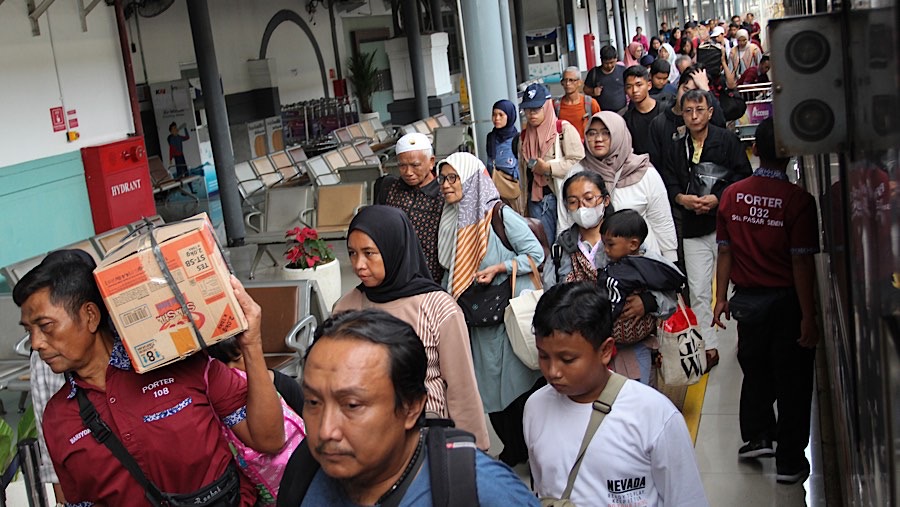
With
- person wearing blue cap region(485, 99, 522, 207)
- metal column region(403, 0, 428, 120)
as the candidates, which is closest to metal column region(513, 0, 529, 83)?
metal column region(403, 0, 428, 120)

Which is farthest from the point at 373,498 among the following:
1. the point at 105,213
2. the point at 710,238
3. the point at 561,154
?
the point at 105,213

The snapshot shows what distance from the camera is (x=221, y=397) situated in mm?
2604

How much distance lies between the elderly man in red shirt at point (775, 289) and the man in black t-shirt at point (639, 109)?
306cm

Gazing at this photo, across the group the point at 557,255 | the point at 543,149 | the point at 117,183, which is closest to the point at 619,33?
the point at 117,183

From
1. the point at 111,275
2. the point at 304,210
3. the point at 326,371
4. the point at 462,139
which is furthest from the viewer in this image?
the point at 462,139

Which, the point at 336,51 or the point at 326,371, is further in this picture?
the point at 336,51

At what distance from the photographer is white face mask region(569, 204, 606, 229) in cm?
450

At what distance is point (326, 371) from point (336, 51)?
70.1 feet

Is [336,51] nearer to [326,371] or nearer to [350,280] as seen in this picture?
[350,280]

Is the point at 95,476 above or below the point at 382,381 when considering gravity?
below

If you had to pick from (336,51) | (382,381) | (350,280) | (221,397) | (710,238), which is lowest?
(350,280)

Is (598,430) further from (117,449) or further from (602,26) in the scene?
(602,26)

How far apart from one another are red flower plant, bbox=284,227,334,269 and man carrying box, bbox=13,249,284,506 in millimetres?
5701

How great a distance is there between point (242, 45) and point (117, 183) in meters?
8.11
